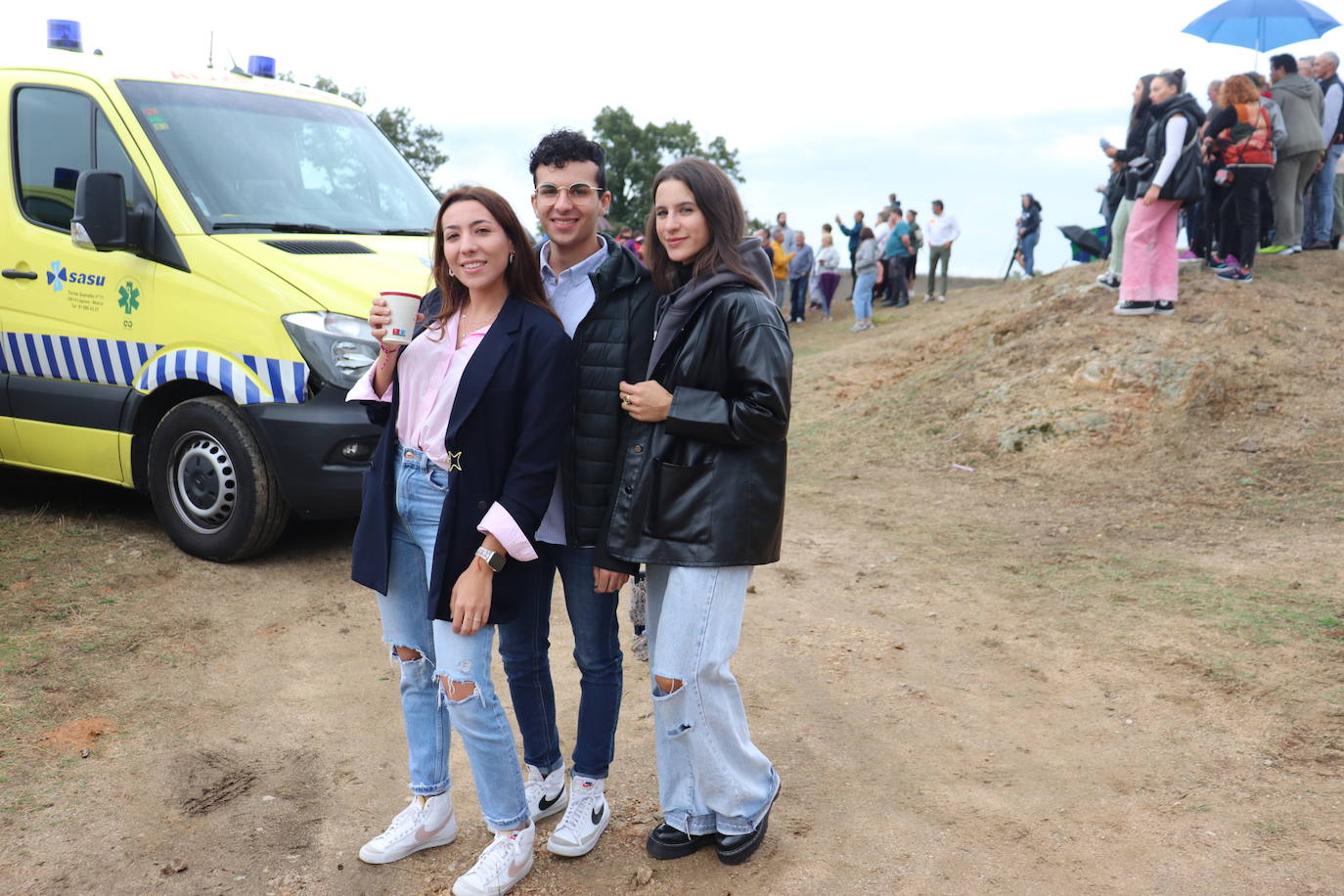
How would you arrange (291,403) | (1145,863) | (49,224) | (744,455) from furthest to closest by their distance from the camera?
(49,224), (291,403), (1145,863), (744,455)

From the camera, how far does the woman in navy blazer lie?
2.88 meters

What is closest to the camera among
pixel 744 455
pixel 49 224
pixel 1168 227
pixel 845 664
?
pixel 744 455

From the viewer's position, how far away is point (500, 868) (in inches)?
122

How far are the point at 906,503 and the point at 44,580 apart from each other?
213 inches

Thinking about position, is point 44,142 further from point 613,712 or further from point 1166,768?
point 1166,768

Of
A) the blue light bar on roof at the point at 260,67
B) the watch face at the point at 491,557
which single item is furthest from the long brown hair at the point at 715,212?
the blue light bar on roof at the point at 260,67

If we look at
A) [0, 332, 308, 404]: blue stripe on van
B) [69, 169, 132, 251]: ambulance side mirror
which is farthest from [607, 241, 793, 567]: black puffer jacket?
[69, 169, 132, 251]: ambulance side mirror

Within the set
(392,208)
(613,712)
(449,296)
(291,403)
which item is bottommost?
(613,712)

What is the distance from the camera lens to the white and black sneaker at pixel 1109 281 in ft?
36.0

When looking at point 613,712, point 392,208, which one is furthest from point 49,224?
point 613,712

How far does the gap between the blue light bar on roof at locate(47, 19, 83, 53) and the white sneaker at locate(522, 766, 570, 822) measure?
17.8 feet

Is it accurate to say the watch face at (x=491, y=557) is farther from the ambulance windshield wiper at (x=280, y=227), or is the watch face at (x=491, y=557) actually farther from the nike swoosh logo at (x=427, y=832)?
the ambulance windshield wiper at (x=280, y=227)

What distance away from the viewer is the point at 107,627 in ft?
16.2

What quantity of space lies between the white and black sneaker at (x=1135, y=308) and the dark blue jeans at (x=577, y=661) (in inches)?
325
